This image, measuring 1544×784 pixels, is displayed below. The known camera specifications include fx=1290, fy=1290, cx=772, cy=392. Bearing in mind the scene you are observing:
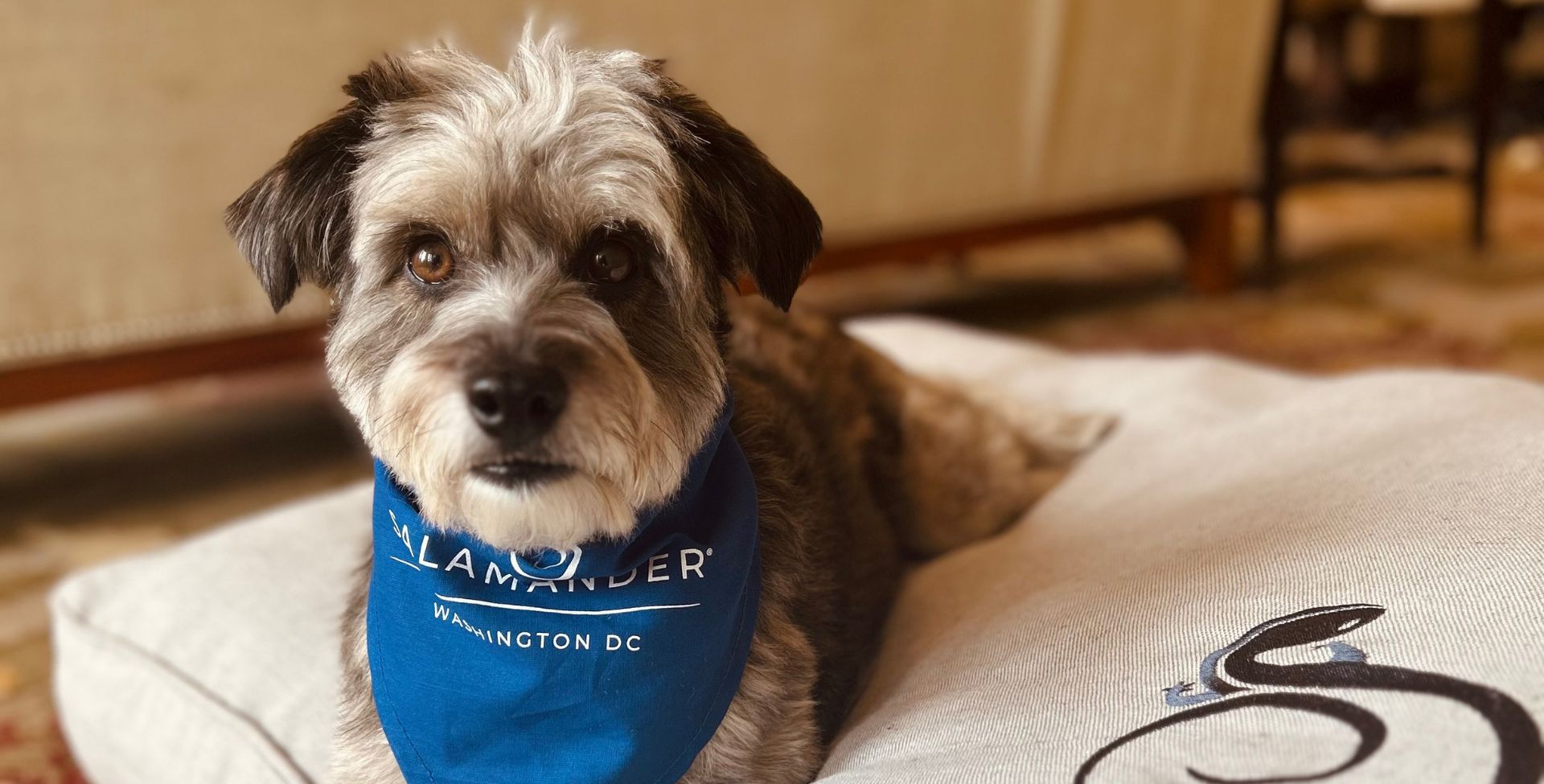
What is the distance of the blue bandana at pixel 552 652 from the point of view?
5.54ft

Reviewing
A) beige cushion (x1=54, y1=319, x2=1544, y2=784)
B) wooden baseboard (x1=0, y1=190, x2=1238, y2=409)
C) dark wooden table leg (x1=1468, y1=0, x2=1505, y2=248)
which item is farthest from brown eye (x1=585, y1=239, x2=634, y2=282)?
dark wooden table leg (x1=1468, y1=0, x2=1505, y2=248)

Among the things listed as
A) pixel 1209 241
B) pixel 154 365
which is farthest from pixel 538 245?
pixel 1209 241

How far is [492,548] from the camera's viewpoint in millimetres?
1684

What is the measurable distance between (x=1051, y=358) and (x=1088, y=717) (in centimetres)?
205

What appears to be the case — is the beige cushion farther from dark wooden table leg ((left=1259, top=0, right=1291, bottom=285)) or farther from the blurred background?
dark wooden table leg ((left=1259, top=0, right=1291, bottom=285))

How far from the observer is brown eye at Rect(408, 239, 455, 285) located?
1706mm

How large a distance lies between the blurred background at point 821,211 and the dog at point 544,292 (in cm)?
61

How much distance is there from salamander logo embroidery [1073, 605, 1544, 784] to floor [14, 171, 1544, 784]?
7.20 ft

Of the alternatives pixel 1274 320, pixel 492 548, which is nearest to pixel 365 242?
→ pixel 492 548

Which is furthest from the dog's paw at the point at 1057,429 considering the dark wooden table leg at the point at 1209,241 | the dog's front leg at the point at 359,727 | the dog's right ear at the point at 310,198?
the dark wooden table leg at the point at 1209,241

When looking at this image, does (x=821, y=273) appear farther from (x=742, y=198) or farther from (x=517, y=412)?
(x=517, y=412)

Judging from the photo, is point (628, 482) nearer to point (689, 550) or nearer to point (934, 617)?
point (689, 550)

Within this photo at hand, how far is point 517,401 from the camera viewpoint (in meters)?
1.47

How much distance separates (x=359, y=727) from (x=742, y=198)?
3.05ft
